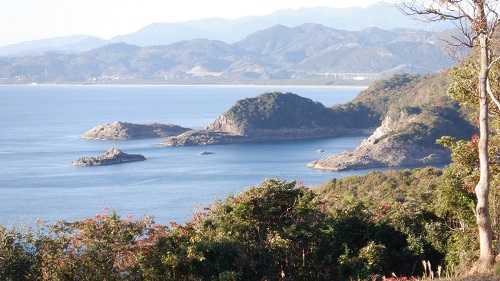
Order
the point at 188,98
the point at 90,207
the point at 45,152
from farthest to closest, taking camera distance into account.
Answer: the point at 188,98 → the point at 45,152 → the point at 90,207

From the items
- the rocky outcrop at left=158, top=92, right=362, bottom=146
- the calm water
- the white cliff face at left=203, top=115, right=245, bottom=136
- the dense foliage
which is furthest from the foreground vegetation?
the dense foliage

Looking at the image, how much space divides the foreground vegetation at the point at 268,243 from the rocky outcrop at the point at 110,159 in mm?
53617

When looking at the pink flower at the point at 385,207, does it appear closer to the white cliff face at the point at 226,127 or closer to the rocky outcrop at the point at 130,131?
the white cliff face at the point at 226,127

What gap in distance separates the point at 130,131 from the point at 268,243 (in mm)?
78326

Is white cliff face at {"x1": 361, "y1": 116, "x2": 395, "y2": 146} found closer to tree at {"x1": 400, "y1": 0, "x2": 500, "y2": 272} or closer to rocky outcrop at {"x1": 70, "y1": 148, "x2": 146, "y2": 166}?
rocky outcrop at {"x1": 70, "y1": 148, "x2": 146, "y2": 166}

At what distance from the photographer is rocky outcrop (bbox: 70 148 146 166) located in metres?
63.0

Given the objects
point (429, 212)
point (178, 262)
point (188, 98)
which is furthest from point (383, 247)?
point (188, 98)

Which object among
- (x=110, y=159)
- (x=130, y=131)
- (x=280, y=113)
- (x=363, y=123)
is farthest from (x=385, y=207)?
(x=363, y=123)

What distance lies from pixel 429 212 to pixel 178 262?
4.45m

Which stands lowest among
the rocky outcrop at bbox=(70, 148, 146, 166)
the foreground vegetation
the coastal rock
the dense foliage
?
the coastal rock

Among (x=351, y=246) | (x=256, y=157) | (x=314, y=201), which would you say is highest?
(x=314, y=201)

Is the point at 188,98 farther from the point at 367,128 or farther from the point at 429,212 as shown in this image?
the point at 429,212

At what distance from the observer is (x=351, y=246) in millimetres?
10742

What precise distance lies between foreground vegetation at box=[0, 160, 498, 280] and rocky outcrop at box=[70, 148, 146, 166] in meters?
53.6
